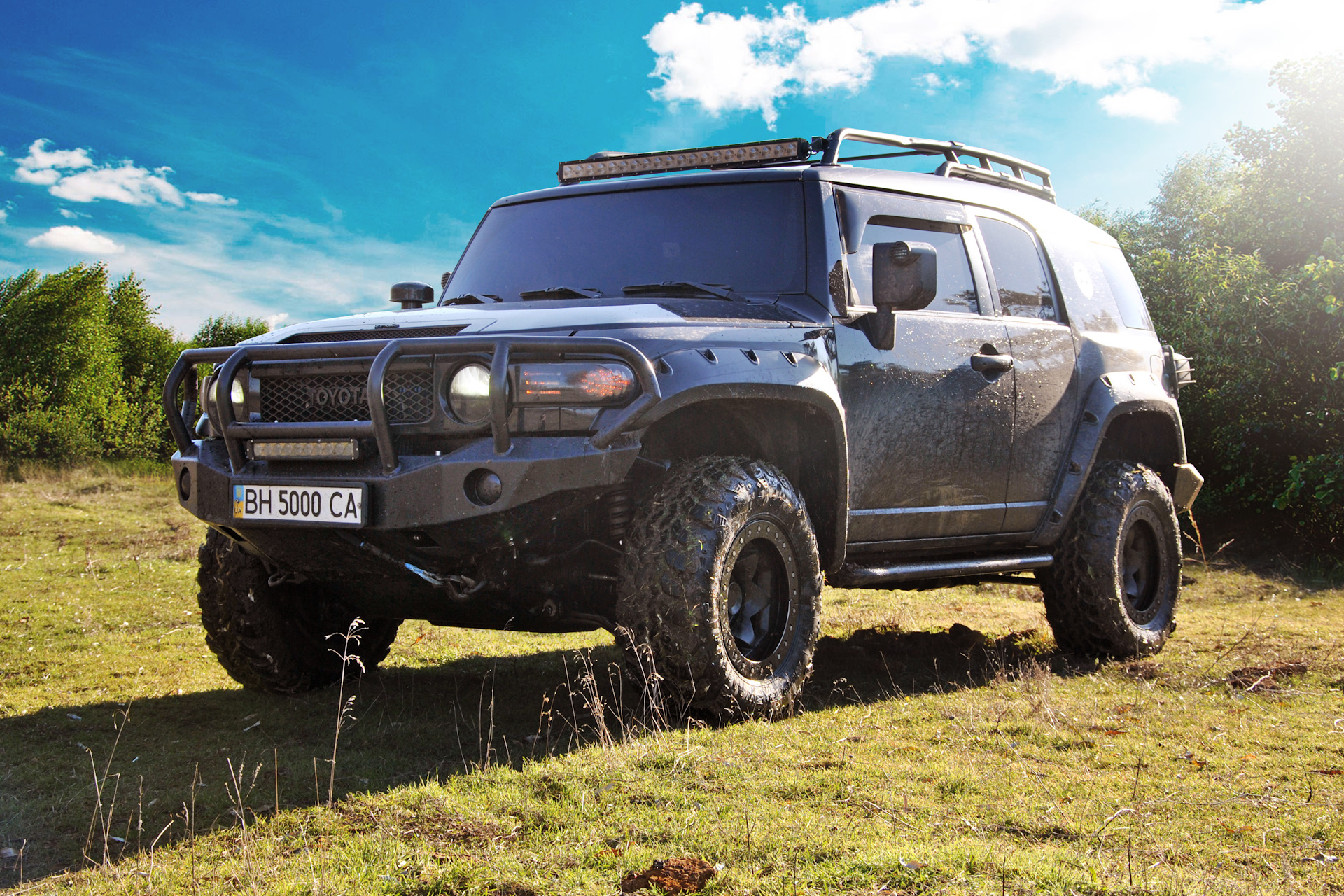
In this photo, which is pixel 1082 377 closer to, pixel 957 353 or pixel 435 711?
pixel 957 353

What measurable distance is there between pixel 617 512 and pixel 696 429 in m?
0.51

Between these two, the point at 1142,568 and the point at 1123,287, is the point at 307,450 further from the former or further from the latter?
the point at 1123,287

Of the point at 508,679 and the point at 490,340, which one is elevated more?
the point at 490,340

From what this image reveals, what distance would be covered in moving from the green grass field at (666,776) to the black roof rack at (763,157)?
2516mm

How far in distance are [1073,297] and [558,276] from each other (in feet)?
9.96

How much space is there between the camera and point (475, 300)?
503cm

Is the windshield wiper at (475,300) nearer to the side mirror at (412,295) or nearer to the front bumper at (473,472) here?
the side mirror at (412,295)

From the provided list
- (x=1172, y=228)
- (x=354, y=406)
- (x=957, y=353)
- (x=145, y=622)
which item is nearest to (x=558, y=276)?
(x=354, y=406)

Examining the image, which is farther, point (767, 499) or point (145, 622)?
point (145, 622)

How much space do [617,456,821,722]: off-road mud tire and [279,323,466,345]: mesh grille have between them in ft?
3.07

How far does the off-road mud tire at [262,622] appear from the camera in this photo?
4676 millimetres

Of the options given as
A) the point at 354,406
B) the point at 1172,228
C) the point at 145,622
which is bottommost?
the point at 145,622

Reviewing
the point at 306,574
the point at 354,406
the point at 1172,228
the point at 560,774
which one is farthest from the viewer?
the point at 1172,228

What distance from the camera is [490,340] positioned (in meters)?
3.53
